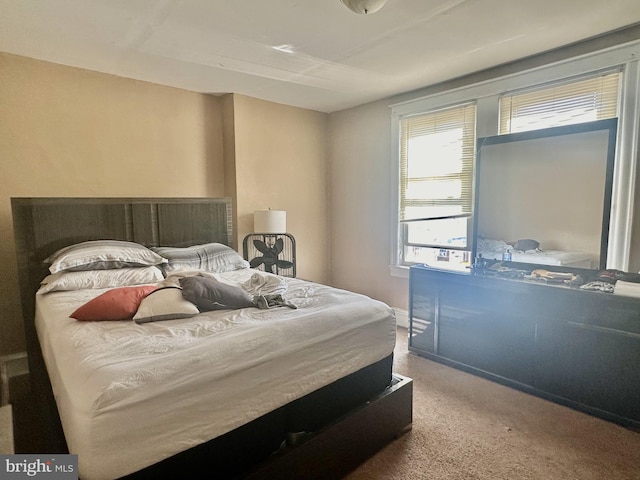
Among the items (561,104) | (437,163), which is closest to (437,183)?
(437,163)

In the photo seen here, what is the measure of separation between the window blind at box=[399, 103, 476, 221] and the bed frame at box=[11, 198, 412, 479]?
1848 millimetres

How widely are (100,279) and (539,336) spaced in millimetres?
2932

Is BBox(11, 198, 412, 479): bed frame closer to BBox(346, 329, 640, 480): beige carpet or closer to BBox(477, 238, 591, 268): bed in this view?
BBox(346, 329, 640, 480): beige carpet

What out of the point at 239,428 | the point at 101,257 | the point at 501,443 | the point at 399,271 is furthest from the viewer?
the point at 399,271

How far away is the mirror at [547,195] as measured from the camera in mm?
2439

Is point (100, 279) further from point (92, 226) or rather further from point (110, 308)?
point (110, 308)

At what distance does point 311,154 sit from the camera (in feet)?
14.2

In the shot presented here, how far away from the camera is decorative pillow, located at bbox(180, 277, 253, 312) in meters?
1.81

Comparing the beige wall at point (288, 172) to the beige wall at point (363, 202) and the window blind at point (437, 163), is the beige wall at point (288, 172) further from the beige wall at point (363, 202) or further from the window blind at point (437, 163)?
the window blind at point (437, 163)

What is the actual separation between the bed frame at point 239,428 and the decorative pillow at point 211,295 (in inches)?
23.4

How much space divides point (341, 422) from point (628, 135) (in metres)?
2.59

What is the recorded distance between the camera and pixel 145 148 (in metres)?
3.29

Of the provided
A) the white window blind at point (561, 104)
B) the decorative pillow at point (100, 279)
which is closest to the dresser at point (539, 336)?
the white window blind at point (561, 104)

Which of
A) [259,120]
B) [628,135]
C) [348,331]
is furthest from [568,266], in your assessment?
[259,120]
